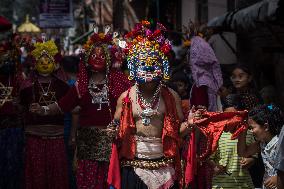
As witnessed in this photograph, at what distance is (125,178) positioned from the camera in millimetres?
6348

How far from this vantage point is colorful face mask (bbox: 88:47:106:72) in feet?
25.6

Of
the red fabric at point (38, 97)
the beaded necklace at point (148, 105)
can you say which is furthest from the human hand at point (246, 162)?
the red fabric at point (38, 97)

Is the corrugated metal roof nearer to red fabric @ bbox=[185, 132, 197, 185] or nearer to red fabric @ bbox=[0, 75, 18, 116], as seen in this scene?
red fabric @ bbox=[185, 132, 197, 185]

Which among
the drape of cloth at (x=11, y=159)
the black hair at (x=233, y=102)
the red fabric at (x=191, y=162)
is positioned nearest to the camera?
the red fabric at (x=191, y=162)

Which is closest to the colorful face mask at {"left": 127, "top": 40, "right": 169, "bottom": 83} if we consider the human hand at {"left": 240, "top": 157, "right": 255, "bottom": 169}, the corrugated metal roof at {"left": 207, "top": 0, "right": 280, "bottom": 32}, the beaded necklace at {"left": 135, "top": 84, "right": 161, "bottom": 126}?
the beaded necklace at {"left": 135, "top": 84, "right": 161, "bottom": 126}

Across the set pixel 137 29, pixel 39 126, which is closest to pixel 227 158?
pixel 137 29

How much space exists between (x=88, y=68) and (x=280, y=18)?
2.41 metres

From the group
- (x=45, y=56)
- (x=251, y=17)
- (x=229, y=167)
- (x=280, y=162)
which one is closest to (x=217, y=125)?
(x=229, y=167)

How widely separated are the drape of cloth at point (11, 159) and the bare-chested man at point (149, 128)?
10.3 feet

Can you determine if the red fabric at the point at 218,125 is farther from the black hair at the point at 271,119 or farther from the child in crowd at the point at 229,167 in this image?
the child in crowd at the point at 229,167

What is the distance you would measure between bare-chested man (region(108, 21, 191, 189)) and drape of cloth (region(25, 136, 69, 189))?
7.46 ft

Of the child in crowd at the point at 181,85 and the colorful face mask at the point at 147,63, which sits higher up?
the colorful face mask at the point at 147,63

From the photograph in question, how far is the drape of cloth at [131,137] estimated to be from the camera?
6277 mm

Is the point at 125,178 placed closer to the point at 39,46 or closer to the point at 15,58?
the point at 39,46
